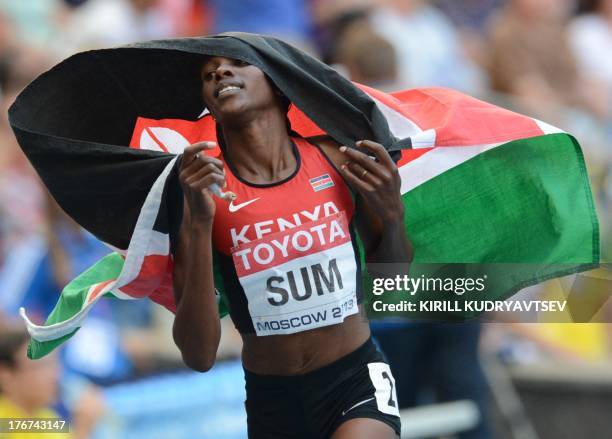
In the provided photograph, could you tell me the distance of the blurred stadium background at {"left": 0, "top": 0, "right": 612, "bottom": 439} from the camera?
811 cm

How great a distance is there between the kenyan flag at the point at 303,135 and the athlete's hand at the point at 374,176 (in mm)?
246

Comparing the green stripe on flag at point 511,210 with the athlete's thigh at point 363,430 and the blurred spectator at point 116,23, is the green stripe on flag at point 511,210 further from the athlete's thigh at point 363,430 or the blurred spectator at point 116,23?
the blurred spectator at point 116,23

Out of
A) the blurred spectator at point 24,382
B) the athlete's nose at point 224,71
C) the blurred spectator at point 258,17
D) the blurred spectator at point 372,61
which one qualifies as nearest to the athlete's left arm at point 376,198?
the athlete's nose at point 224,71

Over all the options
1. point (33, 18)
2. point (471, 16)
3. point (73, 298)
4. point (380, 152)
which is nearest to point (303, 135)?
point (380, 152)

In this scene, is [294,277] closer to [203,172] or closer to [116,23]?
[203,172]

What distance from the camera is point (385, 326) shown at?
812cm

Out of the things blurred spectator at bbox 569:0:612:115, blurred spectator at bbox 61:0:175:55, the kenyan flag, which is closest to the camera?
the kenyan flag

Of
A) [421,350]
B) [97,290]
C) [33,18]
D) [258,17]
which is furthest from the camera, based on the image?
[258,17]

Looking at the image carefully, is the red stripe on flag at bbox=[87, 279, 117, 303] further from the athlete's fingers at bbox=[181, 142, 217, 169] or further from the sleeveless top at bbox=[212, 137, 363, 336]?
the athlete's fingers at bbox=[181, 142, 217, 169]

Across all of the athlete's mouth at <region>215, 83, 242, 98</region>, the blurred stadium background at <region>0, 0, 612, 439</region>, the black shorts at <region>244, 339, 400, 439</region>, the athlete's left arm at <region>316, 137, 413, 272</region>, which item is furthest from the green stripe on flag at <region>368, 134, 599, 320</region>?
the athlete's mouth at <region>215, 83, 242, 98</region>

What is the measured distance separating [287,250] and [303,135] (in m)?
0.66

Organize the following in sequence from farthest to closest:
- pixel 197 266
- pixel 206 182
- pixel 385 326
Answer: pixel 385 326, pixel 197 266, pixel 206 182

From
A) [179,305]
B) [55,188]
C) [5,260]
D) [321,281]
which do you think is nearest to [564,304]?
[321,281]

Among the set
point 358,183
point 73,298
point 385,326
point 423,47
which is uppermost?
point 358,183
